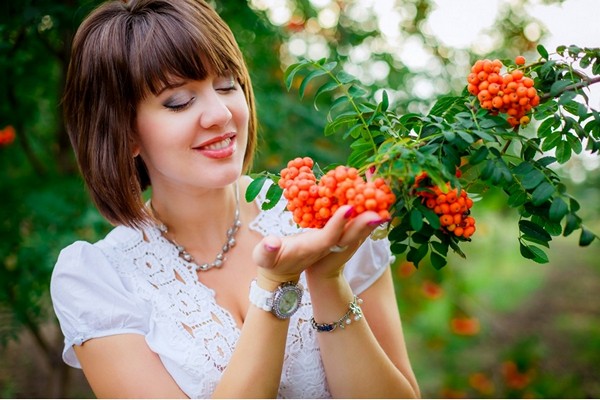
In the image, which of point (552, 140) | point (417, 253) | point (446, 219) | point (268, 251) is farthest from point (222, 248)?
point (552, 140)

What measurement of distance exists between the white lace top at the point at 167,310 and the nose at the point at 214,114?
0.54 m

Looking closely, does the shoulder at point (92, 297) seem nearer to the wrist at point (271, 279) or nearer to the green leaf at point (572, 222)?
the wrist at point (271, 279)

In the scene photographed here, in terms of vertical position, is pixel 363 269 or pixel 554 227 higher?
pixel 554 227

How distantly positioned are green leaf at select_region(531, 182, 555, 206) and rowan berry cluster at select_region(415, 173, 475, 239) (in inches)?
5.0

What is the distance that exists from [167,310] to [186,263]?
19 centimetres

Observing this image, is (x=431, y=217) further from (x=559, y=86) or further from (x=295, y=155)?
(x=295, y=155)

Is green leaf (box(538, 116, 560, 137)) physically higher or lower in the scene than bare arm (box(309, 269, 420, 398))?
higher

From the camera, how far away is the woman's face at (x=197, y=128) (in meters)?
1.69

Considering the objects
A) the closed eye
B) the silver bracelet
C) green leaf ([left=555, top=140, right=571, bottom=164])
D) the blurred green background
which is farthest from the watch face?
the blurred green background

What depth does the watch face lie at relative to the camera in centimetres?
149

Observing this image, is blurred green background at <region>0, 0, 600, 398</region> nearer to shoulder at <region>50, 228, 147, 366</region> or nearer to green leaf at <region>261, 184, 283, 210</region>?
shoulder at <region>50, 228, 147, 366</region>

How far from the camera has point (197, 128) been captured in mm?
1692

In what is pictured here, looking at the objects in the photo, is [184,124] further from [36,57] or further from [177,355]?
[36,57]

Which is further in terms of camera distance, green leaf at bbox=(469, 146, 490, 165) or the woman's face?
the woman's face
